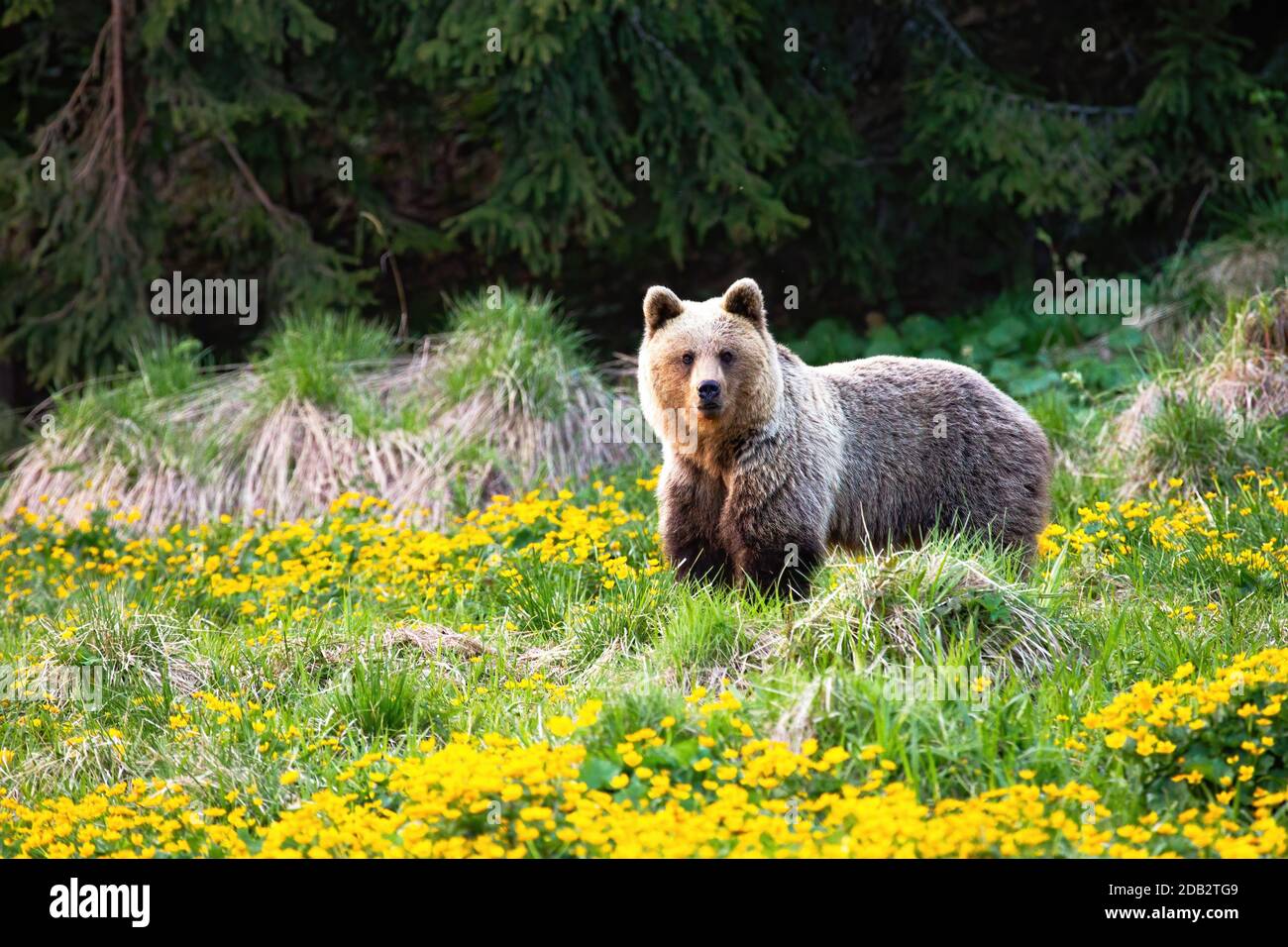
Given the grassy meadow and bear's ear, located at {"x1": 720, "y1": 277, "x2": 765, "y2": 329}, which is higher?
bear's ear, located at {"x1": 720, "y1": 277, "x2": 765, "y2": 329}

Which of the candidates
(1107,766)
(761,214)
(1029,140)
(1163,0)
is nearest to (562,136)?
(761,214)

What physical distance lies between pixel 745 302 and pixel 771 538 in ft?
3.03

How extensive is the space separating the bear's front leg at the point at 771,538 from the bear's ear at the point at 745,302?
0.66m

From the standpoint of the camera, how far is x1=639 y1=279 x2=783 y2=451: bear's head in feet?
19.0

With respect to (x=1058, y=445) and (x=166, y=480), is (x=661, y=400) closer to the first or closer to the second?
(x=1058, y=445)

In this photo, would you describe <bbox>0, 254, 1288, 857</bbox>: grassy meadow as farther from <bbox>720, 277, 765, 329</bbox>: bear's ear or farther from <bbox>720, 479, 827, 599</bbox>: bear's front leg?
<bbox>720, 277, 765, 329</bbox>: bear's ear

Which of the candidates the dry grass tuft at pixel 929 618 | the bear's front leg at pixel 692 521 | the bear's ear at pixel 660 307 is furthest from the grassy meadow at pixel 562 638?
the bear's ear at pixel 660 307

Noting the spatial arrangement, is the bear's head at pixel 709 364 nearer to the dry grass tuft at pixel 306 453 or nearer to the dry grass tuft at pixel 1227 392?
the dry grass tuft at pixel 306 453

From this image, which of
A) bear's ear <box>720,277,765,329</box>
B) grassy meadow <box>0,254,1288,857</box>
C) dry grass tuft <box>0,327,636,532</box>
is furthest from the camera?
dry grass tuft <box>0,327,636,532</box>

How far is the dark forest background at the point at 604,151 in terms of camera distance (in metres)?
8.97

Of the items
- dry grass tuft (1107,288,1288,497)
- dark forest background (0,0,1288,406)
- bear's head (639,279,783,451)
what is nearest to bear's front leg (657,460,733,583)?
bear's head (639,279,783,451)

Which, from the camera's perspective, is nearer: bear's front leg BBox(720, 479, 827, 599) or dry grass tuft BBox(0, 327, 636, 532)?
bear's front leg BBox(720, 479, 827, 599)

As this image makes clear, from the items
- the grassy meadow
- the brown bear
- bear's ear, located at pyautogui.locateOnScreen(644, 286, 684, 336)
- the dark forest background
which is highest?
the dark forest background

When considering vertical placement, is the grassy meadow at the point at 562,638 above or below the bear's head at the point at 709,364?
below
